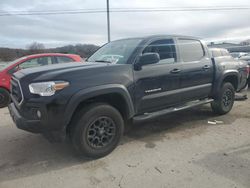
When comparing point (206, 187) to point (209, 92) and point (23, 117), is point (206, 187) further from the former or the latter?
point (209, 92)

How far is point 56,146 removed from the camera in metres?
4.62

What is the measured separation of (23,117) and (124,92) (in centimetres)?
150

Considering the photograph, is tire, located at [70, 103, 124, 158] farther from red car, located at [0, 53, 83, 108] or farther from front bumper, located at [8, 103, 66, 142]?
red car, located at [0, 53, 83, 108]

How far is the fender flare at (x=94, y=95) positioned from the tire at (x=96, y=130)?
20 centimetres

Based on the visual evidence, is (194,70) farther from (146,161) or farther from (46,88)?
(46,88)

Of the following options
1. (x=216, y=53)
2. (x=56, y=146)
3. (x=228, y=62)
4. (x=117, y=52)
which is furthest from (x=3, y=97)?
(x=228, y=62)

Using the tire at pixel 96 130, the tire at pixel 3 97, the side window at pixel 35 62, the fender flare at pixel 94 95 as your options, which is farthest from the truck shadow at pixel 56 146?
the side window at pixel 35 62

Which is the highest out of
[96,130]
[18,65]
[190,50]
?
[190,50]

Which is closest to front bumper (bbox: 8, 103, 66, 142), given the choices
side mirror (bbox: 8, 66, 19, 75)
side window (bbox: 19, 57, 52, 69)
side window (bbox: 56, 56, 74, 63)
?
side mirror (bbox: 8, 66, 19, 75)

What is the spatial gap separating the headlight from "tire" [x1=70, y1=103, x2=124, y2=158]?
53 centimetres

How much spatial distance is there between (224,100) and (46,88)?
4.39 metres

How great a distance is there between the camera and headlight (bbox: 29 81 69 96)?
3557 mm

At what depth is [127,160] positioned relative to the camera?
3986 mm

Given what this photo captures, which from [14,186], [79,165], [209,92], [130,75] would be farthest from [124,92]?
[209,92]
